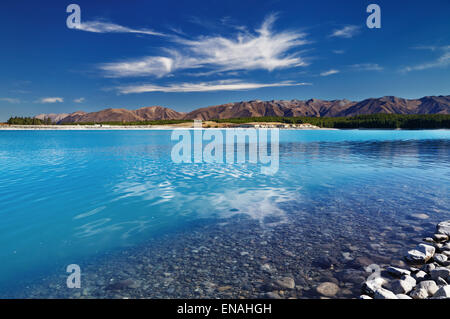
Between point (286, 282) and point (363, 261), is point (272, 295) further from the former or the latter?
point (363, 261)

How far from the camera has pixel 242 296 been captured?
278 inches

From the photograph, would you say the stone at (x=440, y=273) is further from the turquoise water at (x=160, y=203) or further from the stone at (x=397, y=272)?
the turquoise water at (x=160, y=203)

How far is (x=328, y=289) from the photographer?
7.24 metres

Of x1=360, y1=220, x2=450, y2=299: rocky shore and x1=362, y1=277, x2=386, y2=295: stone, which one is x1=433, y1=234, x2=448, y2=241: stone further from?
x1=362, y1=277, x2=386, y2=295: stone

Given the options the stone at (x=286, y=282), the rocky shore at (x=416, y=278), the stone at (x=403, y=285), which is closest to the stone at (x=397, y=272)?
the rocky shore at (x=416, y=278)

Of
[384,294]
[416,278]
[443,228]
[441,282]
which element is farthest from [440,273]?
Result: [443,228]

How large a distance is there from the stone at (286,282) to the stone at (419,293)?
2.89 m

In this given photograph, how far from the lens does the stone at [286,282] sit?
744 cm

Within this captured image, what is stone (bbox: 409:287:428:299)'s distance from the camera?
6.30 metres

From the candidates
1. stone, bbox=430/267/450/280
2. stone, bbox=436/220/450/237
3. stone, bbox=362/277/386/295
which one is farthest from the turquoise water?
stone, bbox=362/277/386/295

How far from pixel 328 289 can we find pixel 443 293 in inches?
101

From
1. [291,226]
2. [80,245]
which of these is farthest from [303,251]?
[80,245]

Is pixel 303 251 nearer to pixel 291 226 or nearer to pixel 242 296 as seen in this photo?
pixel 291 226
